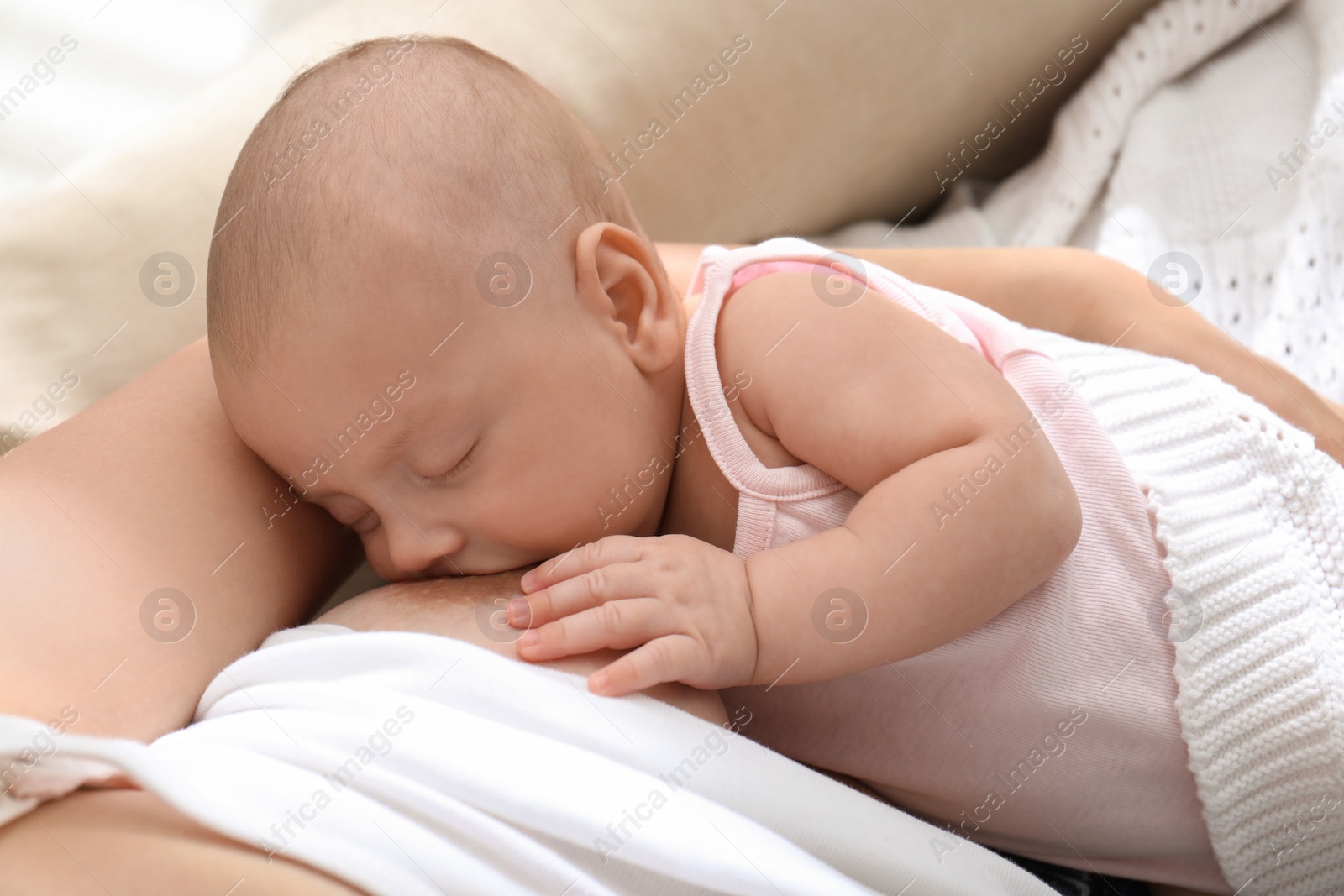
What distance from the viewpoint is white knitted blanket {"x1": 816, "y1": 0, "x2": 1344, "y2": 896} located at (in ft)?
3.06

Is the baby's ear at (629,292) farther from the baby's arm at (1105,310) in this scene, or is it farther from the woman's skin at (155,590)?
the baby's arm at (1105,310)

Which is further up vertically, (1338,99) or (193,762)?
(193,762)

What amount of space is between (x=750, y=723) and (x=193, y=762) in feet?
1.80

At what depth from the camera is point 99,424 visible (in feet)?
3.05

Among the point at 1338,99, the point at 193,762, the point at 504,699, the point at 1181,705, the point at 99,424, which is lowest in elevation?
the point at 1181,705

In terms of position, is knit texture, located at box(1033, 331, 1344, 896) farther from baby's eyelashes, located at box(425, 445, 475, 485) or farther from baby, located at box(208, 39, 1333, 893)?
baby's eyelashes, located at box(425, 445, 475, 485)

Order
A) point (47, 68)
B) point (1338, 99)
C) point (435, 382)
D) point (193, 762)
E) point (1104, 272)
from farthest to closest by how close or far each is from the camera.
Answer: point (47, 68) → point (1338, 99) → point (1104, 272) → point (435, 382) → point (193, 762)

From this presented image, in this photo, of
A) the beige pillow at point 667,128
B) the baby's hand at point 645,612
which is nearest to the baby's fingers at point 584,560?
the baby's hand at point 645,612

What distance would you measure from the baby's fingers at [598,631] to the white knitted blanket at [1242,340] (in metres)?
0.50

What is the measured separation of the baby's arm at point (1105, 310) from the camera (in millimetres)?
1116

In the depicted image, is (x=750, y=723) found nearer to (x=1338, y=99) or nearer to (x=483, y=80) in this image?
(x=483, y=80)

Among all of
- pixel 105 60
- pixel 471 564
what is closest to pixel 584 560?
pixel 471 564

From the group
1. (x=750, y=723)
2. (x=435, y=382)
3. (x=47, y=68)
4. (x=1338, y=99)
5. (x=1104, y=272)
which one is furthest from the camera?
(x=47, y=68)

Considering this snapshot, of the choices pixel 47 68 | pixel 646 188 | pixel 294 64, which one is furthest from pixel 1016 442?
pixel 47 68
